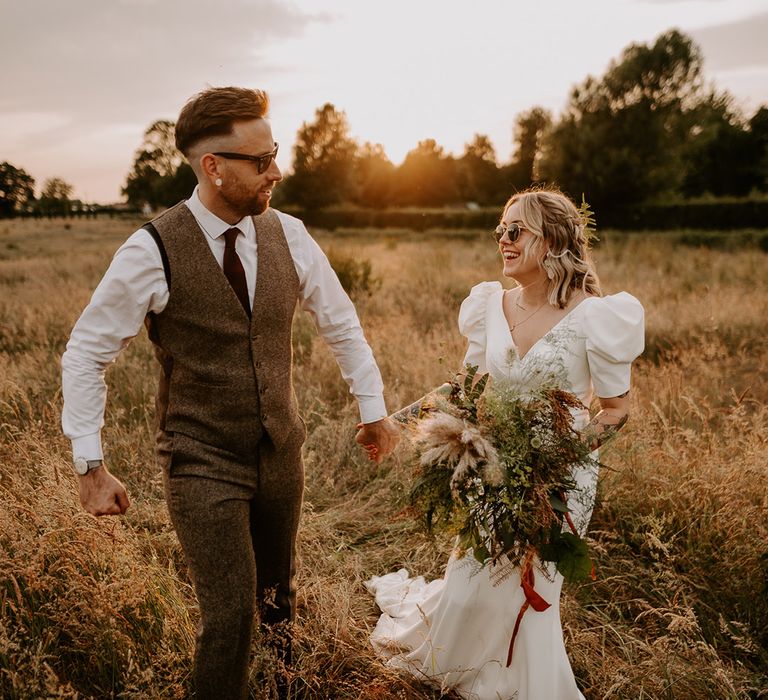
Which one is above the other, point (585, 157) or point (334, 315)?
point (585, 157)

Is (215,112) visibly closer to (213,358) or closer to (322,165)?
(213,358)

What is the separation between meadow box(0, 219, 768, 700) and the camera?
2518 millimetres

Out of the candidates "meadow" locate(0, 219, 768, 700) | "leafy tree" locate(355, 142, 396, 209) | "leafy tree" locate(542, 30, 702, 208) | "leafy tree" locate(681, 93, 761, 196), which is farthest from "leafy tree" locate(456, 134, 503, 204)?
"meadow" locate(0, 219, 768, 700)

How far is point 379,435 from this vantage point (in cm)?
275

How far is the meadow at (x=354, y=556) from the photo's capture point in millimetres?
2518

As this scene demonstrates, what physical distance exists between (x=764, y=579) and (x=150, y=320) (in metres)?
3.13

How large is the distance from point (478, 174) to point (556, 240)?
58.2 metres

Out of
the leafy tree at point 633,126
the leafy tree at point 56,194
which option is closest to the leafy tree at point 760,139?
the leafy tree at point 633,126

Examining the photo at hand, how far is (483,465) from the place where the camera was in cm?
200

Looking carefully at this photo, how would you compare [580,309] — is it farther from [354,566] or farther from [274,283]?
[354,566]

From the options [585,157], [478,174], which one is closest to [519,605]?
[585,157]

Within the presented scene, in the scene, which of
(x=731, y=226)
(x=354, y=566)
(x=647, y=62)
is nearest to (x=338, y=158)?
(x=647, y=62)

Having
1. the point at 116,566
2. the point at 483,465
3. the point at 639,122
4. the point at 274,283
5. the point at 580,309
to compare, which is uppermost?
the point at 639,122

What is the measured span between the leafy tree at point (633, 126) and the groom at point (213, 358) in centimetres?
2839
